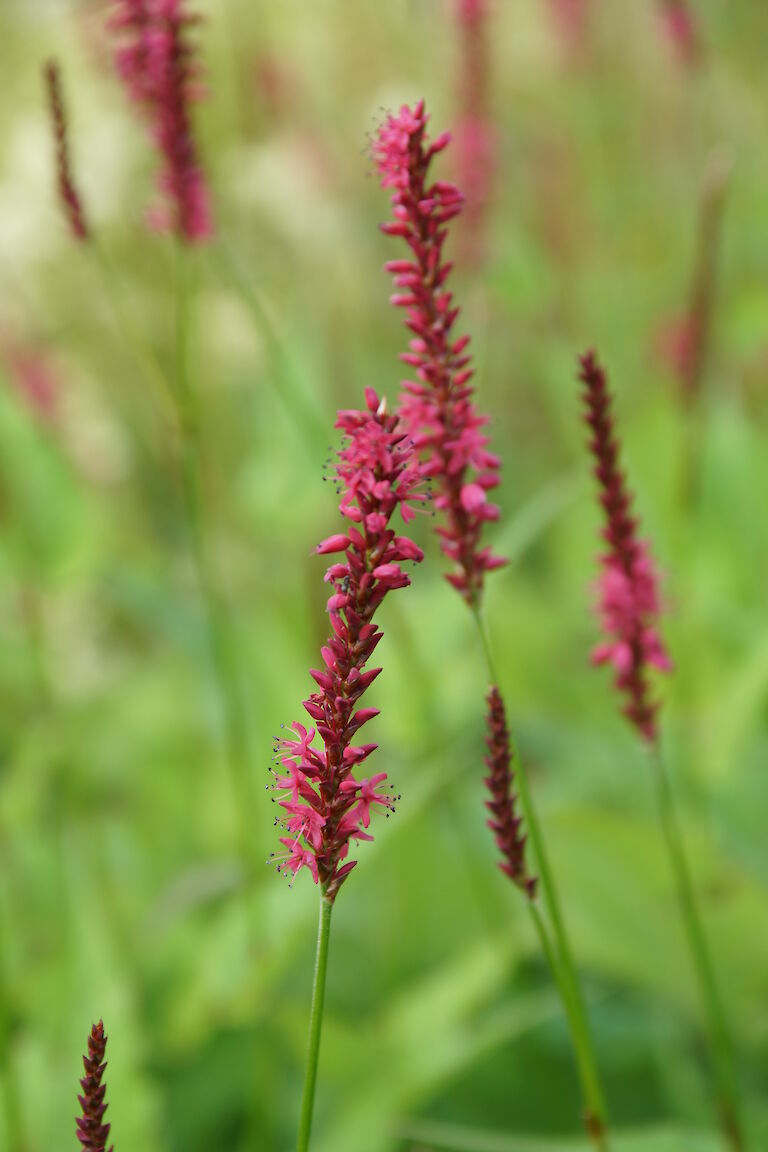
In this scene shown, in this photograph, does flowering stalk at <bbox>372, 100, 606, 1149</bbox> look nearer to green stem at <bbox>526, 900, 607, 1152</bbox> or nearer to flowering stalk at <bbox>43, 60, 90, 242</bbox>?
green stem at <bbox>526, 900, 607, 1152</bbox>

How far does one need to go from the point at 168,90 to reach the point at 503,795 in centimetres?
96

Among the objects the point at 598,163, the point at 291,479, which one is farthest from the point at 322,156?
the point at 291,479

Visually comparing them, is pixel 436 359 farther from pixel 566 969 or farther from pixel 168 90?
pixel 168 90

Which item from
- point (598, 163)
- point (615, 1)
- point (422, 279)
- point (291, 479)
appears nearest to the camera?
point (422, 279)

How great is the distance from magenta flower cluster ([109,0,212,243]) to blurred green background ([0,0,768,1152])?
12 centimetres

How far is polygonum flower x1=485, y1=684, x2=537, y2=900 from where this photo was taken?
0.83 metres

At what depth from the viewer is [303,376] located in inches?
112

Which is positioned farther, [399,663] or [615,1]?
[615,1]

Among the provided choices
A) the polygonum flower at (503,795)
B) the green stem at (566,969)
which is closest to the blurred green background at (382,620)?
the green stem at (566,969)

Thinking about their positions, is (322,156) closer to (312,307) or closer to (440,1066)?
(312,307)

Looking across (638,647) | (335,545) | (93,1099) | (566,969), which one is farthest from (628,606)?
(93,1099)

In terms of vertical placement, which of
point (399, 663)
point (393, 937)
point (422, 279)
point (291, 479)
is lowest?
point (393, 937)

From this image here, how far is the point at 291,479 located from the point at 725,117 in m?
2.24

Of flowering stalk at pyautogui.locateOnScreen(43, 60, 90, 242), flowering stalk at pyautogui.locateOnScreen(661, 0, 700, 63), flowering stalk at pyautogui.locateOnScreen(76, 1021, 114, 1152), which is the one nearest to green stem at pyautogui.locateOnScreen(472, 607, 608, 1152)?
flowering stalk at pyautogui.locateOnScreen(76, 1021, 114, 1152)
